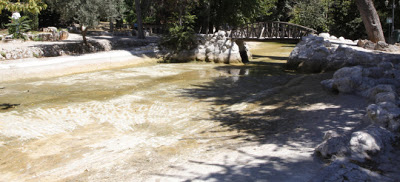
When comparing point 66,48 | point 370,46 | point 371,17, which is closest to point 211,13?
point 66,48

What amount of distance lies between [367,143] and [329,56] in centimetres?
1113

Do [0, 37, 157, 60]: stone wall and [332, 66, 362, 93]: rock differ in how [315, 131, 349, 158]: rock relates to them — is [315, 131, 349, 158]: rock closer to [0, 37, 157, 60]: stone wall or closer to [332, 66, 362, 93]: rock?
[332, 66, 362, 93]: rock

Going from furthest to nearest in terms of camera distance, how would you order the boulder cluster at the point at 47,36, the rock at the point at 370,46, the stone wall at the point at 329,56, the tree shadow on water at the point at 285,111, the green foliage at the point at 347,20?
the green foliage at the point at 347,20
the boulder cluster at the point at 47,36
the rock at the point at 370,46
the stone wall at the point at 329,56
the tree shadow on water at the point at 285,111

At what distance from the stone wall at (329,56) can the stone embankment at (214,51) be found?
4350 mm

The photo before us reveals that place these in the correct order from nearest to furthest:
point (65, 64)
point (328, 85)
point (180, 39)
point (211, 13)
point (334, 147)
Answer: point (334, 147) < point (328, 85) < point (65, 64) < point (180, 39) < point (211, 13)

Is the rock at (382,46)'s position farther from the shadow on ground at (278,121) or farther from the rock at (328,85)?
the rock at (328,85)

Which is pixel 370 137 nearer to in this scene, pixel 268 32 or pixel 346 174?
pixel 346 174

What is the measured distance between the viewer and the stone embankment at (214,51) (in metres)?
21.4

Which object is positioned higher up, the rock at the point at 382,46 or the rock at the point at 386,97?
the rock at the point at 382,46

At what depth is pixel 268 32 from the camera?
2367 centimetres

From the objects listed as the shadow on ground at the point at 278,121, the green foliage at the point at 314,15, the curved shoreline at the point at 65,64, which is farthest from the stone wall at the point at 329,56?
the green foliage at the point at 314,15

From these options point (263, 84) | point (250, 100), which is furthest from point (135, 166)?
point (263, 84)

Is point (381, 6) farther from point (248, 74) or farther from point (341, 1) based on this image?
point (248, 74)

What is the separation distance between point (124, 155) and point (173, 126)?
210 centimetres
